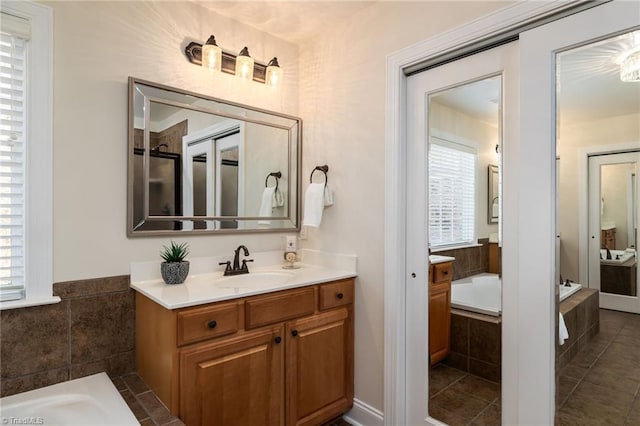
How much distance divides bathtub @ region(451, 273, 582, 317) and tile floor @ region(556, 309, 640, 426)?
36 cm

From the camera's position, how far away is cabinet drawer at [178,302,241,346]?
1.47 metres

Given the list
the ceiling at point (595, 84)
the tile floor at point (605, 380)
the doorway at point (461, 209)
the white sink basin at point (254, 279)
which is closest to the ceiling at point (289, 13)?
the doorway at point (461, 209)

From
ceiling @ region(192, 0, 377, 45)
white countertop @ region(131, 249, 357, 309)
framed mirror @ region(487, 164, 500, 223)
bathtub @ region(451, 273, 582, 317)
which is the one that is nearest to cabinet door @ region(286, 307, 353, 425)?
white countertop @ region(131, 249, 357, 309)

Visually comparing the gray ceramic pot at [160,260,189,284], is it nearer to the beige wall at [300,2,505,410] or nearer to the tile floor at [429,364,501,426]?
the beige wall at [300,2,505,410]

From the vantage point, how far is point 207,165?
2.16 m

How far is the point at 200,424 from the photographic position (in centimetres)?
151

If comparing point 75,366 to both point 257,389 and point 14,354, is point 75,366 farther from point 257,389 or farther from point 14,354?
point 257,389

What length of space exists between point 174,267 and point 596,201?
1983 millimetres

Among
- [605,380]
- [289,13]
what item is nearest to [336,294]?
[605,380]

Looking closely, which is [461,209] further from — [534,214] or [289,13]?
[289,13]

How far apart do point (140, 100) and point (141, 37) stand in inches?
14.4

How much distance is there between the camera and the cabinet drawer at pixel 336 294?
198 centimetres

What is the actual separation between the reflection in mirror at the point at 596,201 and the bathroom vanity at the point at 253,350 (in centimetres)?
111

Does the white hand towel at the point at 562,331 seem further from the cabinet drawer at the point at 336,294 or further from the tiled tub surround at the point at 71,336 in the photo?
the tiled tub surround at the point at 71,336
